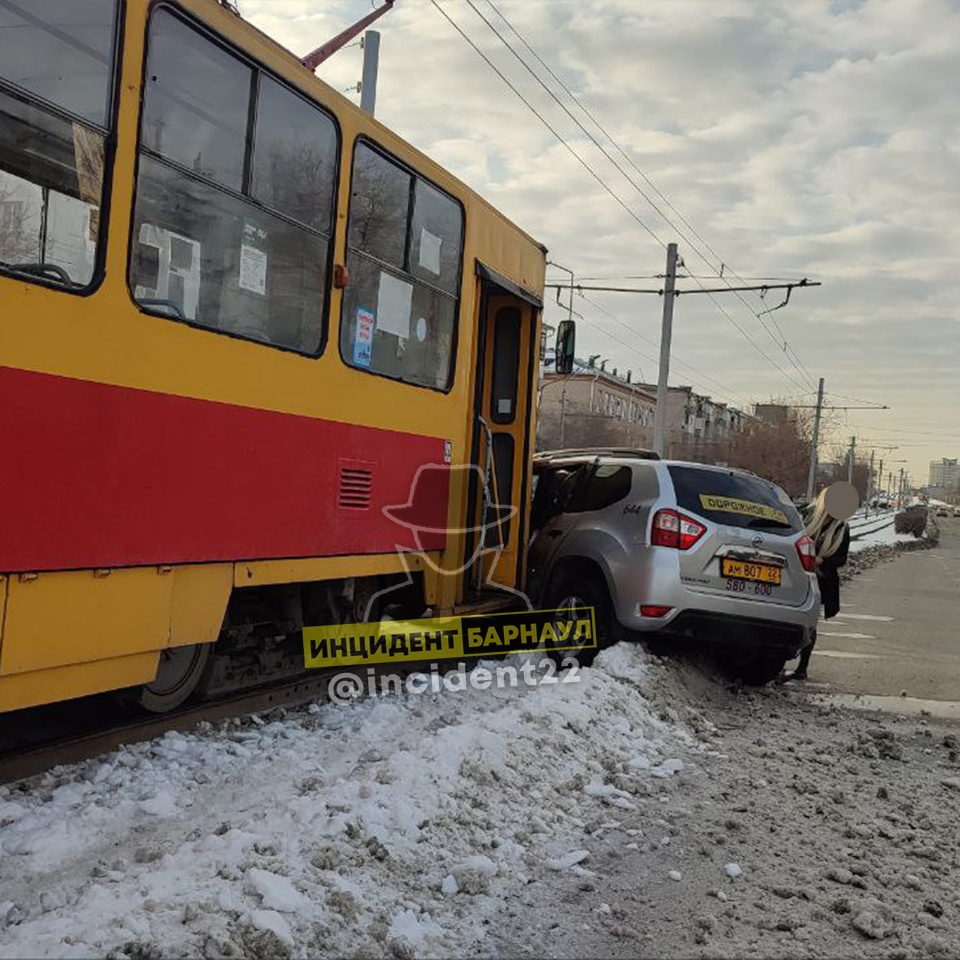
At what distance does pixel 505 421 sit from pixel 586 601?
1586 millimetres

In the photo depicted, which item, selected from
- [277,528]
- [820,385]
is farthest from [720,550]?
[820,385]

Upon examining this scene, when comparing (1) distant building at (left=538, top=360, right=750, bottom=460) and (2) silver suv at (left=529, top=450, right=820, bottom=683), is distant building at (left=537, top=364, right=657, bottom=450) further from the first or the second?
(2) silver suv at (left=529, top=450, right=820, bottom=683)

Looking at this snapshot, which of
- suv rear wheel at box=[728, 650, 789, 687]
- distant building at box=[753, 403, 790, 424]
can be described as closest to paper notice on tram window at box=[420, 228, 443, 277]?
suv rear wheel at box=[728, 650, 789, 687]

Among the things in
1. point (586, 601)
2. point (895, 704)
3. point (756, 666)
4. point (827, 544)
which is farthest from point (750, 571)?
point (827, 544)

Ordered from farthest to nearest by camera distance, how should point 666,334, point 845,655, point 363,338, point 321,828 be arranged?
point 666,334 → point 845,655 → point 363,338 → point 321,828

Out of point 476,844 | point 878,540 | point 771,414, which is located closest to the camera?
point 476,844

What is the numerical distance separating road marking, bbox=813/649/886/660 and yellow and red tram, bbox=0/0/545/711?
5.77 meters

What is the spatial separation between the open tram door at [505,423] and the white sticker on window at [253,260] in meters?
2.89

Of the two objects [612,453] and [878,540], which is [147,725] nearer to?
[612,453]

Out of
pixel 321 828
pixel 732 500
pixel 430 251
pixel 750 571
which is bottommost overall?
pixel 321 828

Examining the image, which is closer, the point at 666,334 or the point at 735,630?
the point at 735,630

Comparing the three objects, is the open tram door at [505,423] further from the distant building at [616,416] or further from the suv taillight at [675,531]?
the distant building at [616,416]

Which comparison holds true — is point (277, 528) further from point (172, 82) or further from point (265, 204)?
point (172, 82)

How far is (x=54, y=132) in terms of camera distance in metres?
3.60
